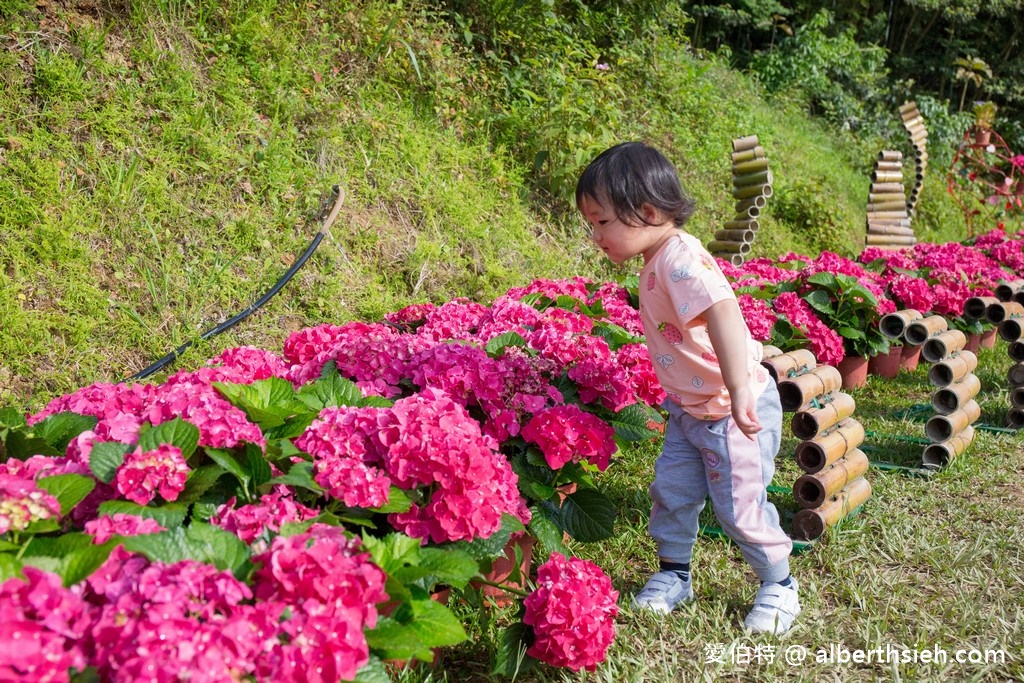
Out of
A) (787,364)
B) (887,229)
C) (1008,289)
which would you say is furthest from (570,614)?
(887,229)

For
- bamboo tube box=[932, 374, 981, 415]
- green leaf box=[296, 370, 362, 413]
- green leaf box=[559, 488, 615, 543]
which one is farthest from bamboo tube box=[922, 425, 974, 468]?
green leaf box=[296, 370, 362, 413]

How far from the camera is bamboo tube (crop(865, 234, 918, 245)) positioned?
6986mm

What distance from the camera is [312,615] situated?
124cm

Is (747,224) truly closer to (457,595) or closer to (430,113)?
(430,113)

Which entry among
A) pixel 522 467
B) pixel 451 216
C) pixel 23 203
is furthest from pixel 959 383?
pixel 23 203

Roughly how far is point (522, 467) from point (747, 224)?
4216 mm

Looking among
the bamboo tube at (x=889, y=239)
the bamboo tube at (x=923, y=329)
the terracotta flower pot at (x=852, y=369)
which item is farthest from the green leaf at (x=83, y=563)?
the bamboo tube at (x=889, y=239)

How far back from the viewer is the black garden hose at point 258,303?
11.3 feet

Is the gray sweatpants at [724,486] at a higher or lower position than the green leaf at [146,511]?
lower

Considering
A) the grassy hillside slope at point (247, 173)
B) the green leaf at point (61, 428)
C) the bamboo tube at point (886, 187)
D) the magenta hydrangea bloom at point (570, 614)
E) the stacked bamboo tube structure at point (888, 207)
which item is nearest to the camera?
the magenta hydrangea bloom at point (570, 614)

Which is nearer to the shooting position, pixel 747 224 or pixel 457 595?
pixel 457 595

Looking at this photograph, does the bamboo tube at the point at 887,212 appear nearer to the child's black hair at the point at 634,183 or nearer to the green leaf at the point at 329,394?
the child's black hair at the point at 634,183

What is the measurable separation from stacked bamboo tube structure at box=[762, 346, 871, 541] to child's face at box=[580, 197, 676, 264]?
924mm

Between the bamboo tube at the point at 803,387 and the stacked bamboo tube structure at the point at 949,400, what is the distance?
2.40ft
